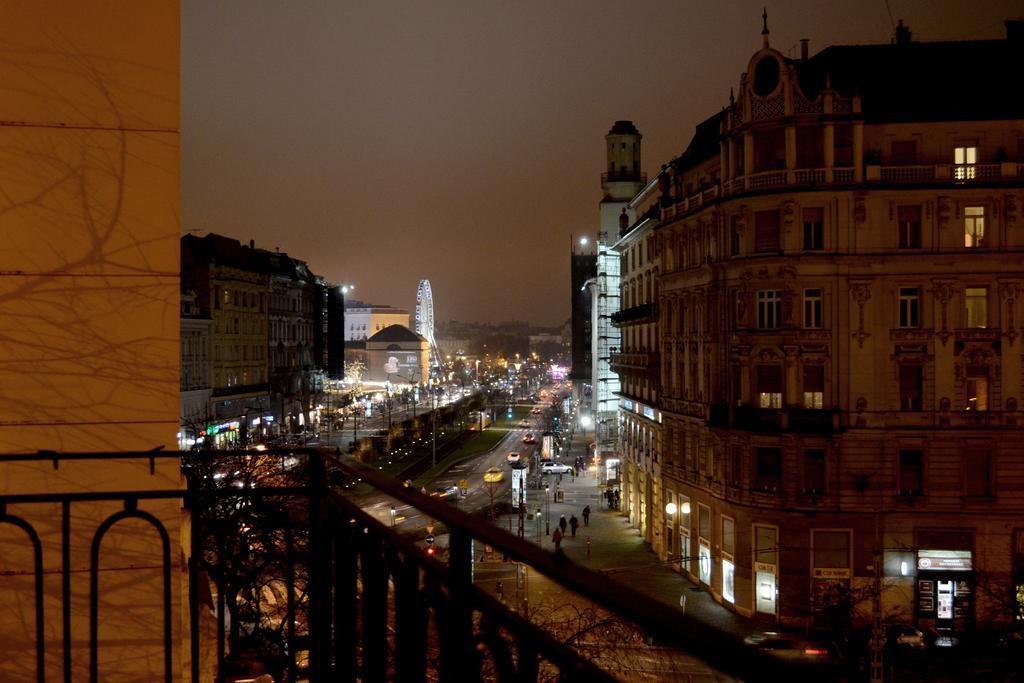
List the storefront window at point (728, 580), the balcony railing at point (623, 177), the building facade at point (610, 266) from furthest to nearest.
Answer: the balcony railing at point (623, 177)
the building facade at point (610, 266)
the storefront window at point (728, 580)

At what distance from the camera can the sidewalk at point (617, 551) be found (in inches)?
1125

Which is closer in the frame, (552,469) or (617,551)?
(617,551)

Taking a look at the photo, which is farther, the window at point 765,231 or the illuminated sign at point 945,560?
the window at point 765,231

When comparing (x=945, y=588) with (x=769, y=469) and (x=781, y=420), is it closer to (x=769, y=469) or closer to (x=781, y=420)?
(x=769, y=469)

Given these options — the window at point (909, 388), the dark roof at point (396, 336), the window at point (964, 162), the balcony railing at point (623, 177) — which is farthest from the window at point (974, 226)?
the dark roof at point (396, 336)

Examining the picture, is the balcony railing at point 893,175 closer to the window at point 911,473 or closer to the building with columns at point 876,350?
the building with columns at point 876,350

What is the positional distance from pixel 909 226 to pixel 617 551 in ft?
63.6

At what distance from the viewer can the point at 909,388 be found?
2725 centimetres

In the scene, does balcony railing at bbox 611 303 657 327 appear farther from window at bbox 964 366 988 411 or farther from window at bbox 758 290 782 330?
window at bbox 964 366 988 411

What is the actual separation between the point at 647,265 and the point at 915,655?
70.2 feet

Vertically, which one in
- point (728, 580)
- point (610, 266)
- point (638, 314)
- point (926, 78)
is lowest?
point (728, 580)

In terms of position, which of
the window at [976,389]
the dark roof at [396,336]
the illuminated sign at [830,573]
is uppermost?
the dark roof at [396,336]

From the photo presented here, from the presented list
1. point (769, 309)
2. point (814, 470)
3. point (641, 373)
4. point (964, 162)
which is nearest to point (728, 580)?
point (814, 470)

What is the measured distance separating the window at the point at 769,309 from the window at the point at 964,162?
6844mm
